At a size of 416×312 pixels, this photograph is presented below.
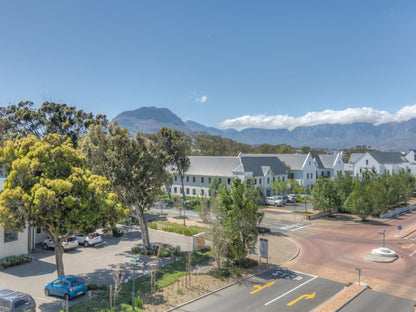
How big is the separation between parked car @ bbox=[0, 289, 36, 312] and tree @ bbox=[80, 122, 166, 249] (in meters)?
12.1

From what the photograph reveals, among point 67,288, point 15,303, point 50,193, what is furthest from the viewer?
point 67,288

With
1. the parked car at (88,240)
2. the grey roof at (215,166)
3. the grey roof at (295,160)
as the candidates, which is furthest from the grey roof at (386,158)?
the parked car at (88,240)

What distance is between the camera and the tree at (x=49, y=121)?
57.5 metres

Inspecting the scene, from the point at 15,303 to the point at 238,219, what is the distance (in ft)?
48.7

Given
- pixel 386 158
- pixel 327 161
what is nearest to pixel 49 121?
pixel 327 161

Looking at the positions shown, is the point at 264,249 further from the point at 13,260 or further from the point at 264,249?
the point at 13,260

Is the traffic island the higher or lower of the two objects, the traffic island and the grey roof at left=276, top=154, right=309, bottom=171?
the lower

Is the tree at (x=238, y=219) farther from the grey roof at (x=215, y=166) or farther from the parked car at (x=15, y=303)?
the grey roof at (x=215, y=166)

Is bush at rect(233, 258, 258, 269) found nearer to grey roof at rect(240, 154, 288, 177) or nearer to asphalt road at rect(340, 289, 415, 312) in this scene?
asphalt road at rect(340, 289, 415, 312)

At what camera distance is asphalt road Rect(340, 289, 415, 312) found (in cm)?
1741

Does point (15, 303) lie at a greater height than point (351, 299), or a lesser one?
greater

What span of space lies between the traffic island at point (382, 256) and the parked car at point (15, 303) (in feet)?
84.0

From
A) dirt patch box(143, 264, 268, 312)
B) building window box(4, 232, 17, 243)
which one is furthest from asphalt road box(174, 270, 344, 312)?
building window box(4, 232, 17, 243)

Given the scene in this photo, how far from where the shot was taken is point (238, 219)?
23.7 m
